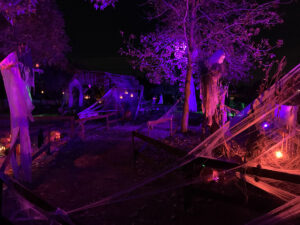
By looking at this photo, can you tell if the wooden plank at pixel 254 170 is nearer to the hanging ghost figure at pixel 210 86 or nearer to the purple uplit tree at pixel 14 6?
the hanging ghost figure at pixel 210 86

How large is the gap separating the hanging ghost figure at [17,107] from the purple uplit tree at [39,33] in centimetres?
726

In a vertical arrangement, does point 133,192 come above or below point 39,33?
below

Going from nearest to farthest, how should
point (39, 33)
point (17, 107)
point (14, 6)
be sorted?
1. point (17, 107)
2. point (14, 6)
3. point (39, 33)

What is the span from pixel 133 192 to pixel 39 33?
11.7 meters

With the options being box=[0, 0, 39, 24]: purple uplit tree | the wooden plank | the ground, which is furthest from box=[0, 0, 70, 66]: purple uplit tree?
the wooden plank

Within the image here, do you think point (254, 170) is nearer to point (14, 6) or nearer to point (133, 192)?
point (133, 192)

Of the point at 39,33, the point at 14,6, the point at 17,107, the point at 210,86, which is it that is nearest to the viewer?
the point at 17,107

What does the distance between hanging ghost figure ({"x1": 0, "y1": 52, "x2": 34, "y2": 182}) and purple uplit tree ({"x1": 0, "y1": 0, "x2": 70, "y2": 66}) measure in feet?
→ 23.8

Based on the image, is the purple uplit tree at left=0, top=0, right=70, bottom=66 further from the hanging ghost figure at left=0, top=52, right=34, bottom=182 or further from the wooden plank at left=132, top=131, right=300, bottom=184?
the wooden plank at left=132, top=131, right=300, bottom=184

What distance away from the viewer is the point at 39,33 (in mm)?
12719

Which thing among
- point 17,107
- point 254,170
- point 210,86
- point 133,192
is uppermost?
point 210,86

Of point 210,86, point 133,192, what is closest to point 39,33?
point 210,86

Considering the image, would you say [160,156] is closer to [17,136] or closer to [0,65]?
[17,136]

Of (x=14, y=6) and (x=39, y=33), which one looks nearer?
(x=14, y=6)
